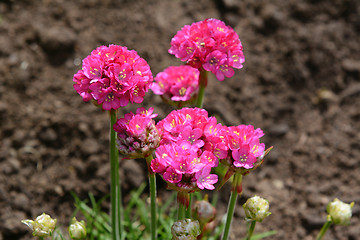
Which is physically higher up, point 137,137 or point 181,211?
point 137,137

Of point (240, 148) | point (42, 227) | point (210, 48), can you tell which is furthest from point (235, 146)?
point (42, 227)

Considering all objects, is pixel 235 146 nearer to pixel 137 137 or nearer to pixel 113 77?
pixel 137 137

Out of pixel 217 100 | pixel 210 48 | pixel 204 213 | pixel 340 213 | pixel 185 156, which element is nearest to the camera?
pixel 185 156

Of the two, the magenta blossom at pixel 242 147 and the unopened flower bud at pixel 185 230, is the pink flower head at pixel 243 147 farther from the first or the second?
the unopened flower bud at pixel 185 230

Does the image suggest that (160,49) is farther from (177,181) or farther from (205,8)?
(177,181)

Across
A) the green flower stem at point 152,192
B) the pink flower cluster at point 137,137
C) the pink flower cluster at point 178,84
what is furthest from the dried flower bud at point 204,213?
the pink flower cluster at point 137,137

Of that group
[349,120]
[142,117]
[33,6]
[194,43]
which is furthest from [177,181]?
[33,6]
